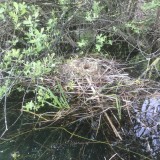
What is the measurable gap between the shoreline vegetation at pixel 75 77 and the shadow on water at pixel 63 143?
0.01 meters

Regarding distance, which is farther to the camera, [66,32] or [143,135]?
[66,32]

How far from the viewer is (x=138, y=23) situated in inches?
184

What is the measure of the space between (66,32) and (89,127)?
1.55 meters

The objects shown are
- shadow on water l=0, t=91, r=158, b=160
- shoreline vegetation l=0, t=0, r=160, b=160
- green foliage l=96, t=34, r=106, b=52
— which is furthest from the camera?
green foliage l=96, t=34, r=106, b=52

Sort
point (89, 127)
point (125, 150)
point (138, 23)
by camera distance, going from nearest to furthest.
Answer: point (125, 150), point (89, 127), point (138, 23)

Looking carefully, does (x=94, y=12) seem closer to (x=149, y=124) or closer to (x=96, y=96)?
(x=96, y=96)

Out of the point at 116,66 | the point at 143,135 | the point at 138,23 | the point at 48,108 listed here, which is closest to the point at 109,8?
the point at 138,23

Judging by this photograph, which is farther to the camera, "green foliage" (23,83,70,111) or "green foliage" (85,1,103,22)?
"green foliage" (85,1,103,22)

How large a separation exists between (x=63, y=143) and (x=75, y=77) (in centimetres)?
94

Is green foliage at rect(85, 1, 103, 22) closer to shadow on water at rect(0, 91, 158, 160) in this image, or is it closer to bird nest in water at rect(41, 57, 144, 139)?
bird nest in water at rect(41, 57, 144, 139)

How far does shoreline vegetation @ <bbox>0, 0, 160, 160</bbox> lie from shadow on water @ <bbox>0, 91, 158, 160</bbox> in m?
0.01

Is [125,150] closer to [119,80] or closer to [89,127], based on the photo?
[89,127]

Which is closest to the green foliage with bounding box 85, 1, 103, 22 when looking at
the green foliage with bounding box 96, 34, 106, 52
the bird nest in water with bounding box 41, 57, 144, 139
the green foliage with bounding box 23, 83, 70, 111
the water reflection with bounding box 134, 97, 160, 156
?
the green foliage with bounding box 96, 34, 106, 52

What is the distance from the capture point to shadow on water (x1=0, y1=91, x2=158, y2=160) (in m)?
3.41
